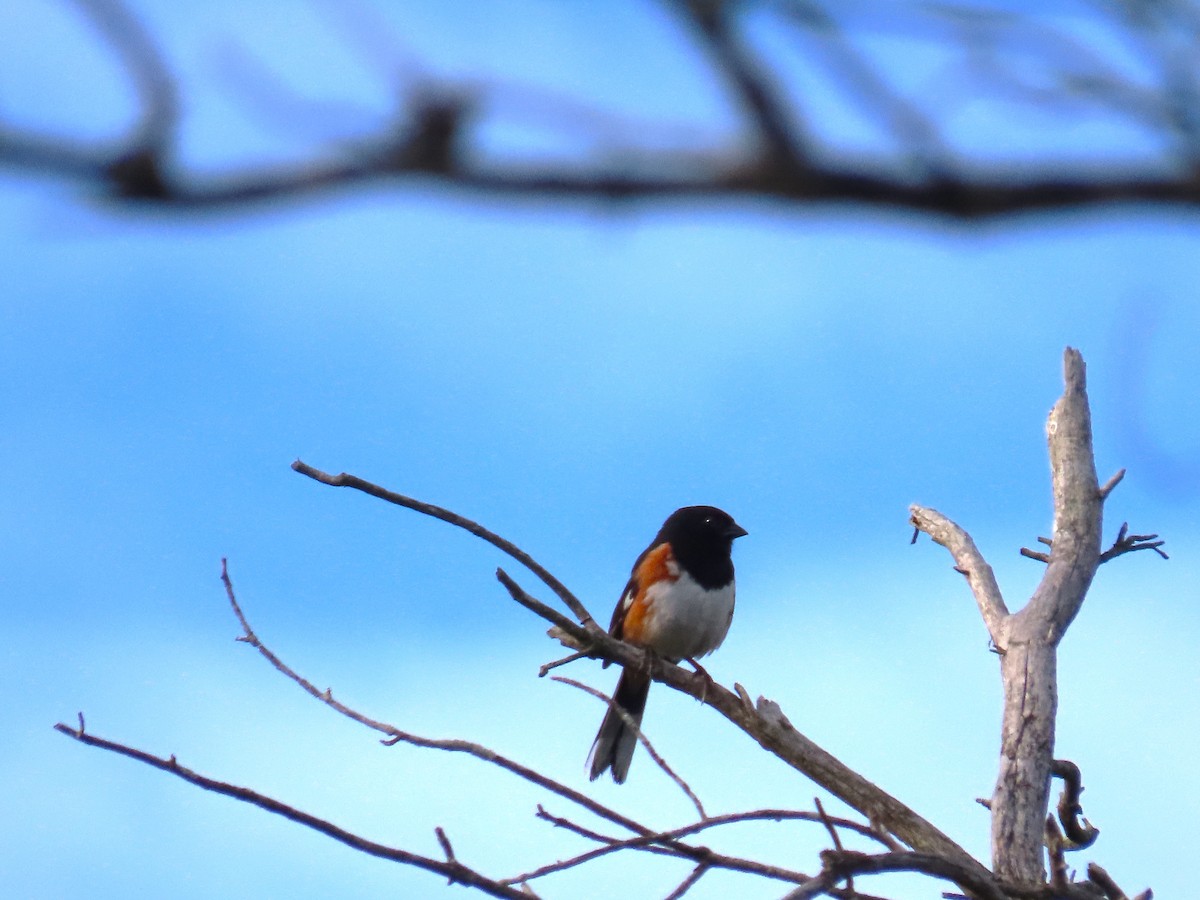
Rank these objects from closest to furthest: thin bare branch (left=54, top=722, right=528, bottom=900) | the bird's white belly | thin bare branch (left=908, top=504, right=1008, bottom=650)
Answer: thin bare branch (left=54, top=722, right=528, bottom=900), thin bare branch (left=908, top=504, right=1008, bottom=650), the bird's white belly

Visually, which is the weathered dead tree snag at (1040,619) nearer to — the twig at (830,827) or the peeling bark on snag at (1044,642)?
the peeling bark on snag at (1044,642)

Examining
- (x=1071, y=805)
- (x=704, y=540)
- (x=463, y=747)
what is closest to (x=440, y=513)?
(x=463, y=747)

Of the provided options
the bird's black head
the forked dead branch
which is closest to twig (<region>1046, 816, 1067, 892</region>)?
the forked dead branch

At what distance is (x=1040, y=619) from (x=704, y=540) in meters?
2.69

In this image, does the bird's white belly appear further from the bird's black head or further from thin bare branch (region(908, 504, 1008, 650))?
thin bare branch (region(908, 504, 1008, 650))

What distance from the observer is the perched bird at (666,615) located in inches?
306

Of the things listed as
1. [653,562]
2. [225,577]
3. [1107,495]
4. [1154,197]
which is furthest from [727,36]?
[653,562]

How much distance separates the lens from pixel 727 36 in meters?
1.46

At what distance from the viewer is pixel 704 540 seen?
Answer: 864 centimetres

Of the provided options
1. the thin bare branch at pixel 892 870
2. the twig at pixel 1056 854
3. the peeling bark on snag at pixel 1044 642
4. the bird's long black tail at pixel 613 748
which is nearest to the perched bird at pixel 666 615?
the bird's long black tail at pixel 613 748

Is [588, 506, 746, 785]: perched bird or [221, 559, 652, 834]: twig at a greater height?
[588, 506, 746, 785]: perched bird

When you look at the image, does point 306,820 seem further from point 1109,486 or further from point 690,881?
point 1109,486

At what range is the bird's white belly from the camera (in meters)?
7.99

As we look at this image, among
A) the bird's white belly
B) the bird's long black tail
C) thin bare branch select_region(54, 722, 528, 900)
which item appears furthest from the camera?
the bird's white belly
